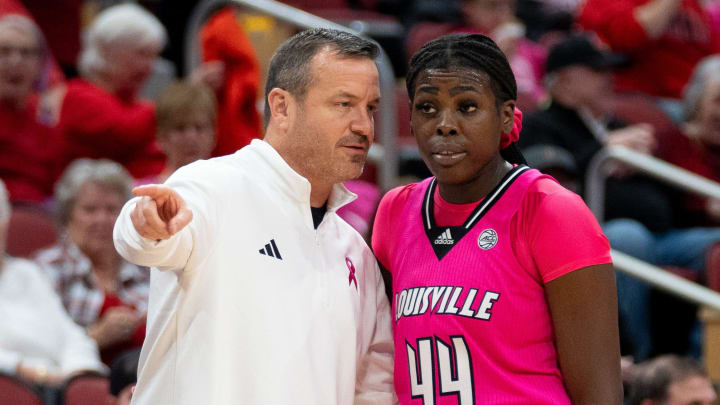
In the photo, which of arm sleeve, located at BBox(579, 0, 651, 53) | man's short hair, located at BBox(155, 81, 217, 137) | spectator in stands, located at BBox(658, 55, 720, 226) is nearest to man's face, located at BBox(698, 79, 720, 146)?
spectator in stands, located at BBox(658, 55, 720, 226)

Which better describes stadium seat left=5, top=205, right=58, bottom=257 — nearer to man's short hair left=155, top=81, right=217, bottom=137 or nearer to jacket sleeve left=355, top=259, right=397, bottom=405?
man's short hair left=155, top=81, right=217, bottom=137

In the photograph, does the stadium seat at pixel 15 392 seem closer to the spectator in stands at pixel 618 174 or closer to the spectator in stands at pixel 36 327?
the spectator in stands at pixel 36 327

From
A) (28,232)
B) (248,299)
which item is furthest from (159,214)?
(28,232)

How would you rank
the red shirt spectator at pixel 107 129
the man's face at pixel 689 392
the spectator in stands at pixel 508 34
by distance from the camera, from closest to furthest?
the man's face at pixel 689 392 < the red shirt spectator at pixel 107 129 < the spectator in stands at pixel 508 34

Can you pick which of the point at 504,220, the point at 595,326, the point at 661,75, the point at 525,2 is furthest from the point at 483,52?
the point at 525,2

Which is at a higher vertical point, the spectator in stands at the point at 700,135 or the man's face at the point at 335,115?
the spectator in stands at the point at 700,135

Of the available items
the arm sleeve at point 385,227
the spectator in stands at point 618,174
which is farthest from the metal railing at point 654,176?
the arm sleeve at point 385,227

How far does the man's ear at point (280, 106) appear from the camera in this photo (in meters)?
2.82

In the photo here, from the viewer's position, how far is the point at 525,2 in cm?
844

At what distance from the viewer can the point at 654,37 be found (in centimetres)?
654

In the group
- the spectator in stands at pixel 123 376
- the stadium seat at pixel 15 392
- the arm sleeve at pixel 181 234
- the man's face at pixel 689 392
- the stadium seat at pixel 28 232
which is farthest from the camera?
the stadium seat at pixel 28 232

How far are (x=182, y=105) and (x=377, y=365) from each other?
241 centimetres

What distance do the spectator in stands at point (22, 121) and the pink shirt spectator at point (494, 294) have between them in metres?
2.94

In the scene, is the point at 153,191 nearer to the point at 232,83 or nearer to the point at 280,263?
the point at 280,263
